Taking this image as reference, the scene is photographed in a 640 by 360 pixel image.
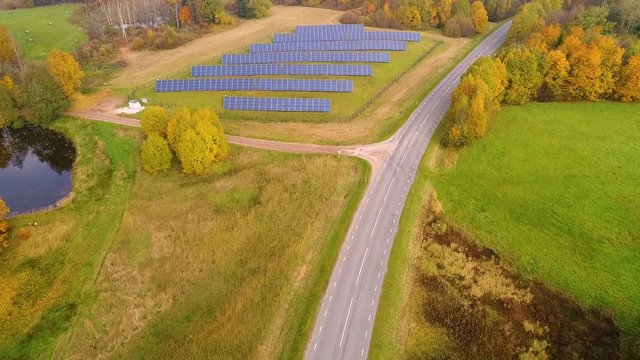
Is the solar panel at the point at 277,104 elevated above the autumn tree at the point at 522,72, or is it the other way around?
the autumn tree at the point at 522,72

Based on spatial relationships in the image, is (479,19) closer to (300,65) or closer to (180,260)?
(300,65)

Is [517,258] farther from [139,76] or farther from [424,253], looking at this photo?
[139,76]

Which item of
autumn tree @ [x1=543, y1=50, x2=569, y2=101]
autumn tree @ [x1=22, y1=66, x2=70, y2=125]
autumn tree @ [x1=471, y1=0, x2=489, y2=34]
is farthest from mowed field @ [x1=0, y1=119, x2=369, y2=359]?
autumn tree @ [x1=471, y1=0, x2=489, y2=34]

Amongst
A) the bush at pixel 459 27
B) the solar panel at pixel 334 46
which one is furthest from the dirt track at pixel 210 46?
the bush at pixel 459 27

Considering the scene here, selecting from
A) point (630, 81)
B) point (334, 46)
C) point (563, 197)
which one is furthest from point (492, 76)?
point (334, 46)

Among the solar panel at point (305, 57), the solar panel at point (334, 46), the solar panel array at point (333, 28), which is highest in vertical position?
the solar panel array at point (333, 28)

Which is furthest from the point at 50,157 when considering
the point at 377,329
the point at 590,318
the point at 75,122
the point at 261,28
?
the point at 590,318

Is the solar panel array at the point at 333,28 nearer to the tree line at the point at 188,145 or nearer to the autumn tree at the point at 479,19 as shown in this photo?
the autumn tree at the point at 479,19
